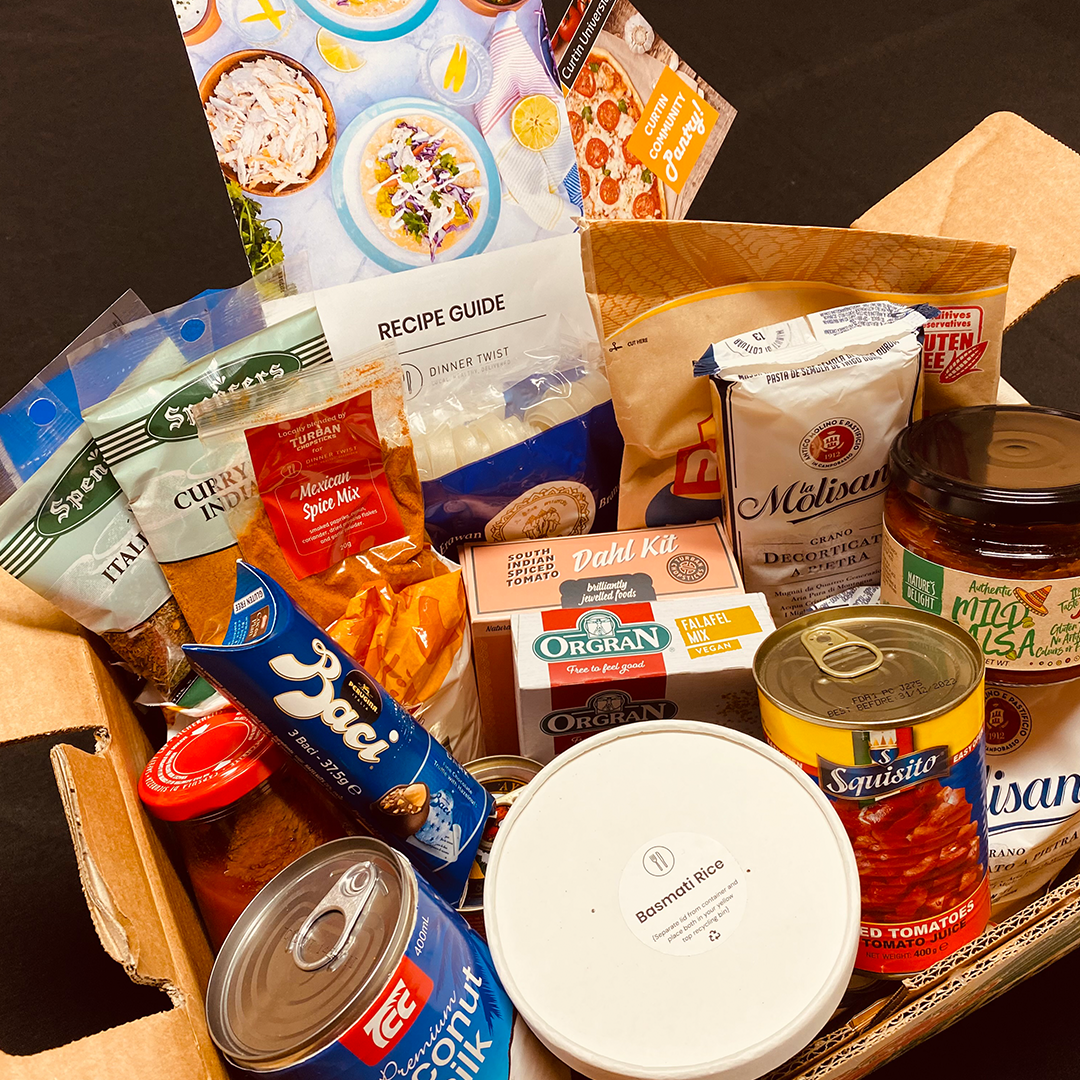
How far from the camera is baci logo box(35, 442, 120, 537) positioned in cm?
109

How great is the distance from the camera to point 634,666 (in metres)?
1.06

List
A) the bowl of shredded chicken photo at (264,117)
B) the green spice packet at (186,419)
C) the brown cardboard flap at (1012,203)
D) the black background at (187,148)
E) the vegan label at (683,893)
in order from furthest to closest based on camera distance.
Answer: the black background at (187,148) < the brown cardboard flap at (1012,203) < the bowl of shredded chicken photo at (264,117) < the green spice packet at (186,419) < the vegan label at (683,893)

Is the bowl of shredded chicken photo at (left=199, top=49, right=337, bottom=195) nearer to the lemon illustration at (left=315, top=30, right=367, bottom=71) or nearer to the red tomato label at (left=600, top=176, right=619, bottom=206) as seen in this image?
the lemon illustration at (left=315, top=30, right=367, bottom=71)

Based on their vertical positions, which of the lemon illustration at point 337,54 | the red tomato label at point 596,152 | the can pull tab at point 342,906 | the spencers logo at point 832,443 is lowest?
the can pull tab at point 342,906

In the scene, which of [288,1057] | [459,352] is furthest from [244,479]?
[288,1057]

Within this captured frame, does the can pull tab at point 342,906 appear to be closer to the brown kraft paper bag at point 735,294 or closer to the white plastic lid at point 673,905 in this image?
the white plastic lid at point 673,905

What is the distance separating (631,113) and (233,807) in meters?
1.04

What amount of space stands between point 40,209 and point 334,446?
1.88 meters

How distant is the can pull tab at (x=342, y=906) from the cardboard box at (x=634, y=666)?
28 centimetres

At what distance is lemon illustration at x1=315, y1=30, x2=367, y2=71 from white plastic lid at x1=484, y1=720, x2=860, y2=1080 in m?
0.88

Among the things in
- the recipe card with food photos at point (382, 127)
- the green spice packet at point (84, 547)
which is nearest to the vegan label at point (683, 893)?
the green spice packet at point (84, 547)

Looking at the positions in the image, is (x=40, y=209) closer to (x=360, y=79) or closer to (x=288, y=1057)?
(x=360, y=79)

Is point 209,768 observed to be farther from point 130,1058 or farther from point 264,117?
point 264,117

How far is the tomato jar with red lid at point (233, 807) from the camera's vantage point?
2.96 feet
